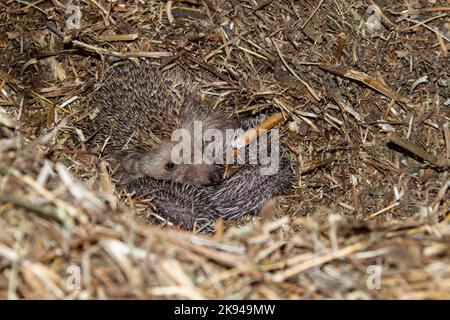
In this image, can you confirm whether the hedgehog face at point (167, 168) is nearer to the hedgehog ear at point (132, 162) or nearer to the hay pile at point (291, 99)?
the hedgehog ear at point (132, 162)

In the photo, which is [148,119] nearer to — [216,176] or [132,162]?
[132,162]

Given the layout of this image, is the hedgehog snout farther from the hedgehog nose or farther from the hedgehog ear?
the hedgehog ear

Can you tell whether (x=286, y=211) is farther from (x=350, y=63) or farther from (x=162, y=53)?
(x=162, y=53)

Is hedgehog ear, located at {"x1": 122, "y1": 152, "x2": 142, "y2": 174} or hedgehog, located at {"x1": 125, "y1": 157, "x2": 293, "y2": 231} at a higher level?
hedgehog ear, located at {"x1": 122, "y1": 152, "x2": 142, "y2": 174}

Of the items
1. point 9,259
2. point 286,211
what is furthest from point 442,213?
point 9,259

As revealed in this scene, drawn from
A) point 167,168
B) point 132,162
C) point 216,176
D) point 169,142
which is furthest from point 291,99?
point 132,162

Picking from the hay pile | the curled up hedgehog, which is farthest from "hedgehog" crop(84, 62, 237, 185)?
the hay pile
